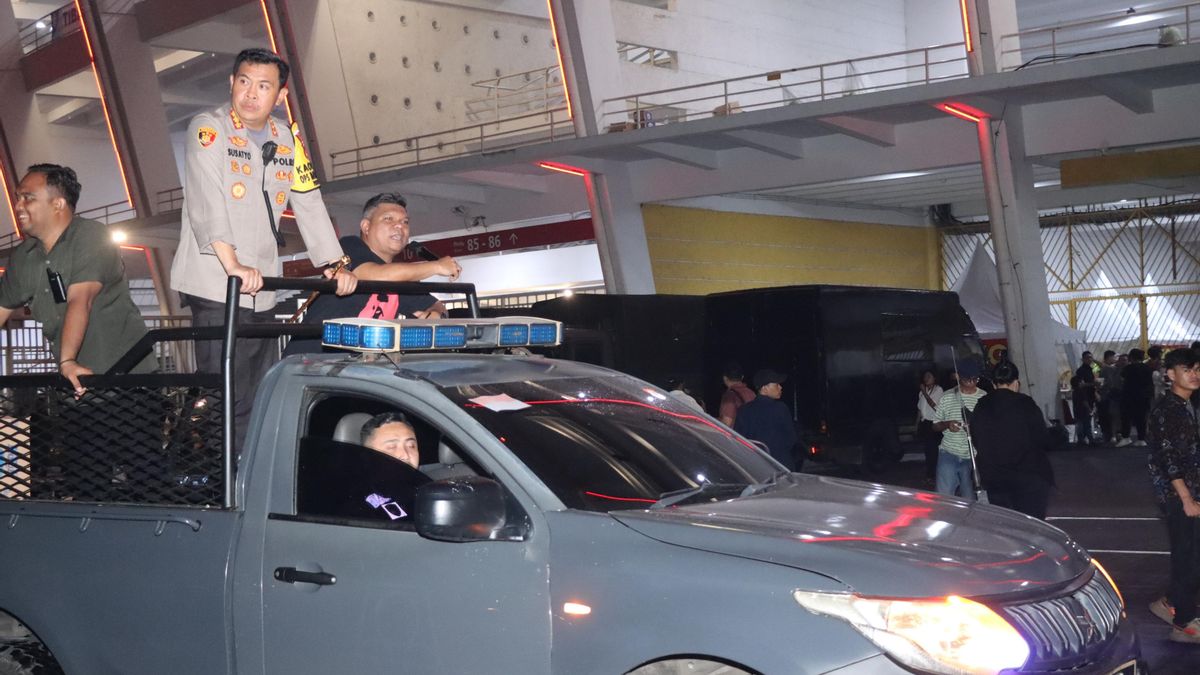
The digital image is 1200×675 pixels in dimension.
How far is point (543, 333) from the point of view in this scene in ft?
15.7

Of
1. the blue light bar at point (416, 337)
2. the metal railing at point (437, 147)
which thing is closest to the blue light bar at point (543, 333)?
the blue light bar at point (416, 337)

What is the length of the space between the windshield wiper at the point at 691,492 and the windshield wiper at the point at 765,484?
0.04 m

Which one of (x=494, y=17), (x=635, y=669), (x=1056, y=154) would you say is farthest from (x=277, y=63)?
(x=494, y=17)

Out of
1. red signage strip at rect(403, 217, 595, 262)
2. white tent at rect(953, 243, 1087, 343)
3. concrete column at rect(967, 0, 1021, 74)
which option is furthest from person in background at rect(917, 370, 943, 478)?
white tent at rect(953, 243, 1087, 343)

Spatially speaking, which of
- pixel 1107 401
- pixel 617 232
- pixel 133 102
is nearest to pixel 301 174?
pixel 617 232

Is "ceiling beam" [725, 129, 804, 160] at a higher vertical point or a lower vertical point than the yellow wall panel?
higher

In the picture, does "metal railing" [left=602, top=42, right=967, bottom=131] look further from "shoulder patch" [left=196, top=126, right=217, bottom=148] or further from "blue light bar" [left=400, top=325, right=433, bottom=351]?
"blue light bar" [left=400, top=325, right=433, bottom=351]

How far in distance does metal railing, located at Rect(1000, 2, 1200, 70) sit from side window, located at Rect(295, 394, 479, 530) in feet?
45.0

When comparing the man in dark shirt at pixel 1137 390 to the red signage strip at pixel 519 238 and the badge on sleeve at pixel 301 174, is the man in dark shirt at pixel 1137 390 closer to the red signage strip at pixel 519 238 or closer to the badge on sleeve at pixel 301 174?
the red signage strip at pixel 519 238

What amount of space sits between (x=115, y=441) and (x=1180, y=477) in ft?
20.1

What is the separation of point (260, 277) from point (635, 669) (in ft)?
6.96

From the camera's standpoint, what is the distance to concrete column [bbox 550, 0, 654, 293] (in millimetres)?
22344

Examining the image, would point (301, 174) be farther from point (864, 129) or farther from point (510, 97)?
point (510, 97)

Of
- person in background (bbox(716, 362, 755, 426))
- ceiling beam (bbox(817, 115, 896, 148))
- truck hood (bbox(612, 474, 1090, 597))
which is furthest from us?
ceiling beam (bbox(817, 115, 896, 148))
